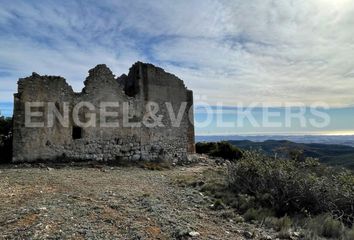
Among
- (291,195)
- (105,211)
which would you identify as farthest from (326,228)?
(105,211)

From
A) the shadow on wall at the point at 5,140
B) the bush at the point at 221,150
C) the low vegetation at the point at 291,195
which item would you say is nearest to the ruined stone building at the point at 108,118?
the shadow on wall at the point at 5,140

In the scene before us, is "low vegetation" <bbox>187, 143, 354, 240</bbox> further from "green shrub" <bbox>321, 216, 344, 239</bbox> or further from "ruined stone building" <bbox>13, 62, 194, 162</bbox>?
"ruined stone building" <bbox>13, 62, 194, 162</bbox>

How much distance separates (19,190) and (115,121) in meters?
8.40

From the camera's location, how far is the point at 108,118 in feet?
56.6

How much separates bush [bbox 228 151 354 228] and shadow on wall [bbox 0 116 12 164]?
9305mm

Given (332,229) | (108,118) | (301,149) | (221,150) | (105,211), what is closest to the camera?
(105,211)

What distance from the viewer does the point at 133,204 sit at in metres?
8.84

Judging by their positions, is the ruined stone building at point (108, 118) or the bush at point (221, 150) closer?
the ruined stone building at point (108, 118)

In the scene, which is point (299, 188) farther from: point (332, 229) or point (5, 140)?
point (5, 140)

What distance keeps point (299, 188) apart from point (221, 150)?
52.4 ft

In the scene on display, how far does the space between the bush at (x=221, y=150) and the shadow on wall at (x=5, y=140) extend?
13.5 m

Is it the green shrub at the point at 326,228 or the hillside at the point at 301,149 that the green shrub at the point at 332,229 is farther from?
the hillside at the point at 301,149

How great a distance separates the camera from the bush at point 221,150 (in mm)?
25500

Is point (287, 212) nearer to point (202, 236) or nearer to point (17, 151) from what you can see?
point (202, 236)
